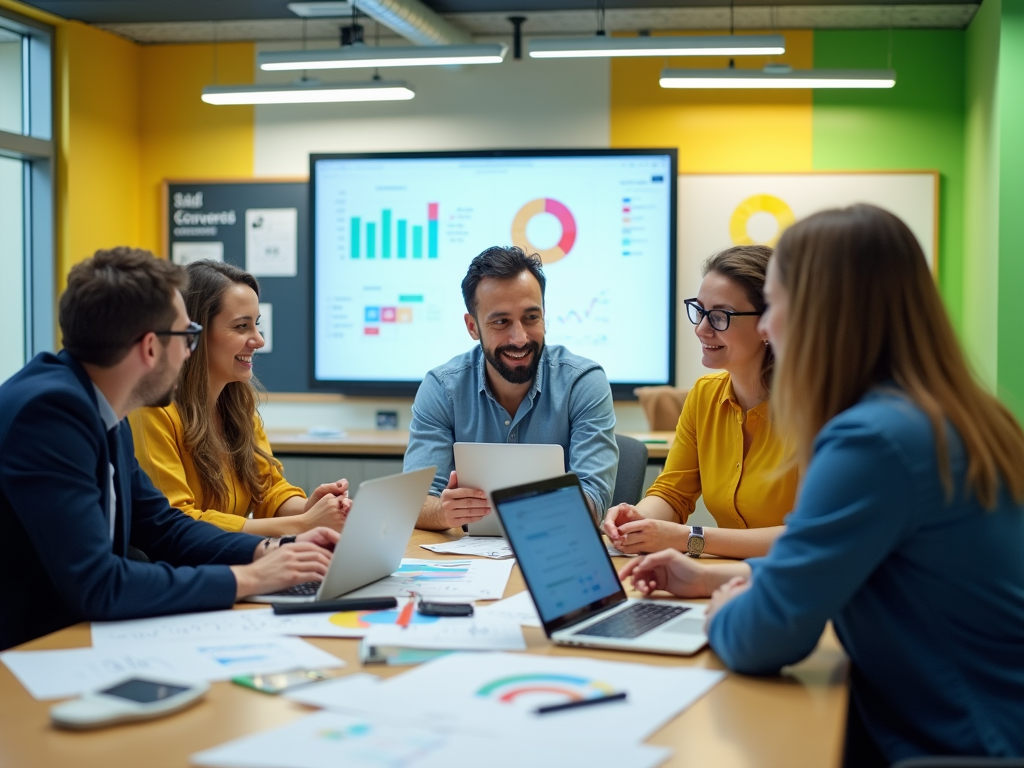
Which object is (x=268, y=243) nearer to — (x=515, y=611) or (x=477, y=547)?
(x=477, y=547)

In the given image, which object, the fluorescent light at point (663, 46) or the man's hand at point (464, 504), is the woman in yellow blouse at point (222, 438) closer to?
the man's hand at point (464, 504)

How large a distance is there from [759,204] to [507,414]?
9.43ft

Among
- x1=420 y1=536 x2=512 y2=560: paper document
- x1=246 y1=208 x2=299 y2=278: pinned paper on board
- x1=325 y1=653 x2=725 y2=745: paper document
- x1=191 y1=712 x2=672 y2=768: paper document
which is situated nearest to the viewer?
x1=191 y1=712 x2=672 y2=768: paper document

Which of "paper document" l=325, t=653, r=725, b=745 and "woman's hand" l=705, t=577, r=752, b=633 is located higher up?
"woman's hand" l=705, t=577, r=752, b=633

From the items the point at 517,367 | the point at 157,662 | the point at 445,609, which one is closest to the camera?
the point at 157,662

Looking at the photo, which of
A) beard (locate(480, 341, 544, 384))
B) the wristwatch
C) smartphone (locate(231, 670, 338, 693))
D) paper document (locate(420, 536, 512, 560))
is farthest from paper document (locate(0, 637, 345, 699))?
beard (locate(480, 341, 544, 384))

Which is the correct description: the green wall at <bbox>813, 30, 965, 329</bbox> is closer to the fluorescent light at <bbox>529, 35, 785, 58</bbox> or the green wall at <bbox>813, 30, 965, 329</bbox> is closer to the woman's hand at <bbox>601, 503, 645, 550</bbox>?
the fluorescent light at <bbox>529, 35, 785, 58</bbox>

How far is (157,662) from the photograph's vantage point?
1.49m

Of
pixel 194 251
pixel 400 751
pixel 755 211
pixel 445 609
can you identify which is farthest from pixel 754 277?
pixel 194 251

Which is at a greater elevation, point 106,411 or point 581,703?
point 106,411

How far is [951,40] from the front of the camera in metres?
5.26

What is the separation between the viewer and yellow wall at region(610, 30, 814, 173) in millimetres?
5375

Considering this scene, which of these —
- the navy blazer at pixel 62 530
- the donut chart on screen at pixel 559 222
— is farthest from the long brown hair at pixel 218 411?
the donut chart on screen at pixel 559 222

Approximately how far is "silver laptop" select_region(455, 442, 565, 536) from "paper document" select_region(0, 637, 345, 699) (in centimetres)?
87
